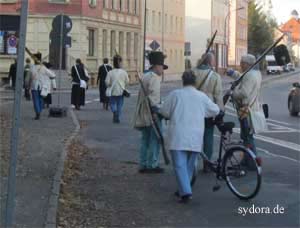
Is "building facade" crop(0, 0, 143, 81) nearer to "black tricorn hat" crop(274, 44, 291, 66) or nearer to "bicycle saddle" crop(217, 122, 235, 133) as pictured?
"black tricorn hat" crop(274, 44, 291, 66)

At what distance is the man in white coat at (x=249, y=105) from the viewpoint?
1111 centimetres

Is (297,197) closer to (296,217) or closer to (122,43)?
(296,217)

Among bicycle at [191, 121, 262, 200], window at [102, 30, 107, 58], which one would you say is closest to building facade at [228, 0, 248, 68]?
window at [102, 30, 107, 58]

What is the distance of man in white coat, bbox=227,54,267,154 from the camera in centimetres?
1111

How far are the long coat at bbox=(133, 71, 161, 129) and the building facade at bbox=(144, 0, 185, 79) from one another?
5527 centimetres

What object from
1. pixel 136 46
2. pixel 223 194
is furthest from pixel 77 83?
pixel 136 46

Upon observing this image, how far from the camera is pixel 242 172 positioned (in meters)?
9.55

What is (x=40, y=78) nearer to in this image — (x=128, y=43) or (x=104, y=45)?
(x=104, y=45)

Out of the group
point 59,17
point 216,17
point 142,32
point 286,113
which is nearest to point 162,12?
point 142,32

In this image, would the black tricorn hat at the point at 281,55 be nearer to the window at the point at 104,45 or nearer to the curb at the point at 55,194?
the curb at the point at 55,194

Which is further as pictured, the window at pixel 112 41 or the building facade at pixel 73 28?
the window at pixel 112 41

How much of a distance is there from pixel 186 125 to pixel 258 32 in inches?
4196

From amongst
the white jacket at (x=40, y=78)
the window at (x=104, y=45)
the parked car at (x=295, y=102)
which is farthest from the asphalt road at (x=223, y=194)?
the window at (x=104, y=45)

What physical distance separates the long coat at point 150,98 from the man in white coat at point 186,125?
2.16 m
